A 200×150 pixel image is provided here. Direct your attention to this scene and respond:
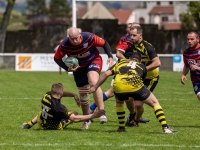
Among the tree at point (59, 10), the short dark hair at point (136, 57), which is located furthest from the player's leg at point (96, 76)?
the tree at point (59, 10)

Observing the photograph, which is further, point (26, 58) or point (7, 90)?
point (26, 58)

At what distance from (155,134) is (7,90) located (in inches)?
404

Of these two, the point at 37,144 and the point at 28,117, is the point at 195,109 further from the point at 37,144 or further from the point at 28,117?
the point at 37,144

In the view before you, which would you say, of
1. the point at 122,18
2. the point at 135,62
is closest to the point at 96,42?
the point at 135,62

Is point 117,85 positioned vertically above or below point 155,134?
above

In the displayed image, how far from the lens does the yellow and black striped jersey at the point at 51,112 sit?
10828mm

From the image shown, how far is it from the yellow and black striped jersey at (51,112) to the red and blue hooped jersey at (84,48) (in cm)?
107

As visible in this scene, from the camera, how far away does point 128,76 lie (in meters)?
10.5

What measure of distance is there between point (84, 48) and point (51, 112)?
145 centimetres

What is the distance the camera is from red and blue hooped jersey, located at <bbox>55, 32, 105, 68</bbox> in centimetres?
1165

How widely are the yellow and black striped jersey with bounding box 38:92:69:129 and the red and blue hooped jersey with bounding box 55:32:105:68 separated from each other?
107 centimetres

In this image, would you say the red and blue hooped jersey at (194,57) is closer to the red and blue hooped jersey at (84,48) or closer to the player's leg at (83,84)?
the red and blue hooped jersey at (84,48)

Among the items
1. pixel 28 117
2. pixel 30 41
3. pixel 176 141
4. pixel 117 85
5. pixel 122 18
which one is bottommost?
pixel 122 18

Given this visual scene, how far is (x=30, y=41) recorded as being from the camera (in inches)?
1848
